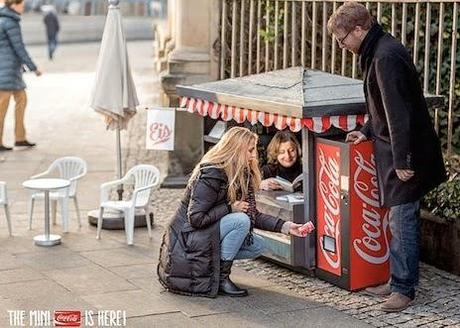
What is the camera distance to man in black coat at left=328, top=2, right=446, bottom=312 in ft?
24.0

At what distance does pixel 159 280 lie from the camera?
26.3 feet

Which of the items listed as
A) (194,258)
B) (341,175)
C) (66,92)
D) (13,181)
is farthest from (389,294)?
(66,92)

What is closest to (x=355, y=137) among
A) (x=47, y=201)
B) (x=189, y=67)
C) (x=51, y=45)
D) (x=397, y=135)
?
(x=397, y=135)

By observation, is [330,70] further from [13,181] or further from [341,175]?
[13,181]

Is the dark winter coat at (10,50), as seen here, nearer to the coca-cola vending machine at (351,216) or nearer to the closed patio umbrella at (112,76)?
the closed patio umbrella at (112,76)

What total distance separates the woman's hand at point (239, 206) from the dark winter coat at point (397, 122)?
93 cm

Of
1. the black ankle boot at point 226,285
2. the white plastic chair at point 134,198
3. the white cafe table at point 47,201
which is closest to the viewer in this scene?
the black ankle boot at point 226,285

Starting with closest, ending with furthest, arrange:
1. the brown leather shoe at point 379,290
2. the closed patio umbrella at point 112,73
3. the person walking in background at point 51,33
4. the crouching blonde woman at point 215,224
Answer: the crouching blonde woman at point 215,224
the brown leather shoe at point 379,290
the closed patio umbrella at point 112,73
the person walking in background at point 51,33

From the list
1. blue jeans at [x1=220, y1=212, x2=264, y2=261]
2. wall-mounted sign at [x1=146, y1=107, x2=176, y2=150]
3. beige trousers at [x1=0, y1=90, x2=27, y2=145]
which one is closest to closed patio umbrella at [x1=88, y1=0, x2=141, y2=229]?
wall-mounted sign at [x1=146, y1=107, x2=176, y2=150]

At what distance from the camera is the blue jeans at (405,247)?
24.9ft

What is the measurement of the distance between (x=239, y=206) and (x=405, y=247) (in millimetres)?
1154

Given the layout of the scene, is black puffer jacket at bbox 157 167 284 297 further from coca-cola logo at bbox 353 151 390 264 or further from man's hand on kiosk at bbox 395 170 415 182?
man's hand on kiosk at bbox 395 170 415 182

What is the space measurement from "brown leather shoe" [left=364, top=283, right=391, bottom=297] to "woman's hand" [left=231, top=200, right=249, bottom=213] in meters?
1.04

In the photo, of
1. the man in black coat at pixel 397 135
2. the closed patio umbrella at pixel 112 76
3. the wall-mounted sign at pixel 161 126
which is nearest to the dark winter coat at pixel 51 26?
the wall-mounted sign at pixel 161 126
